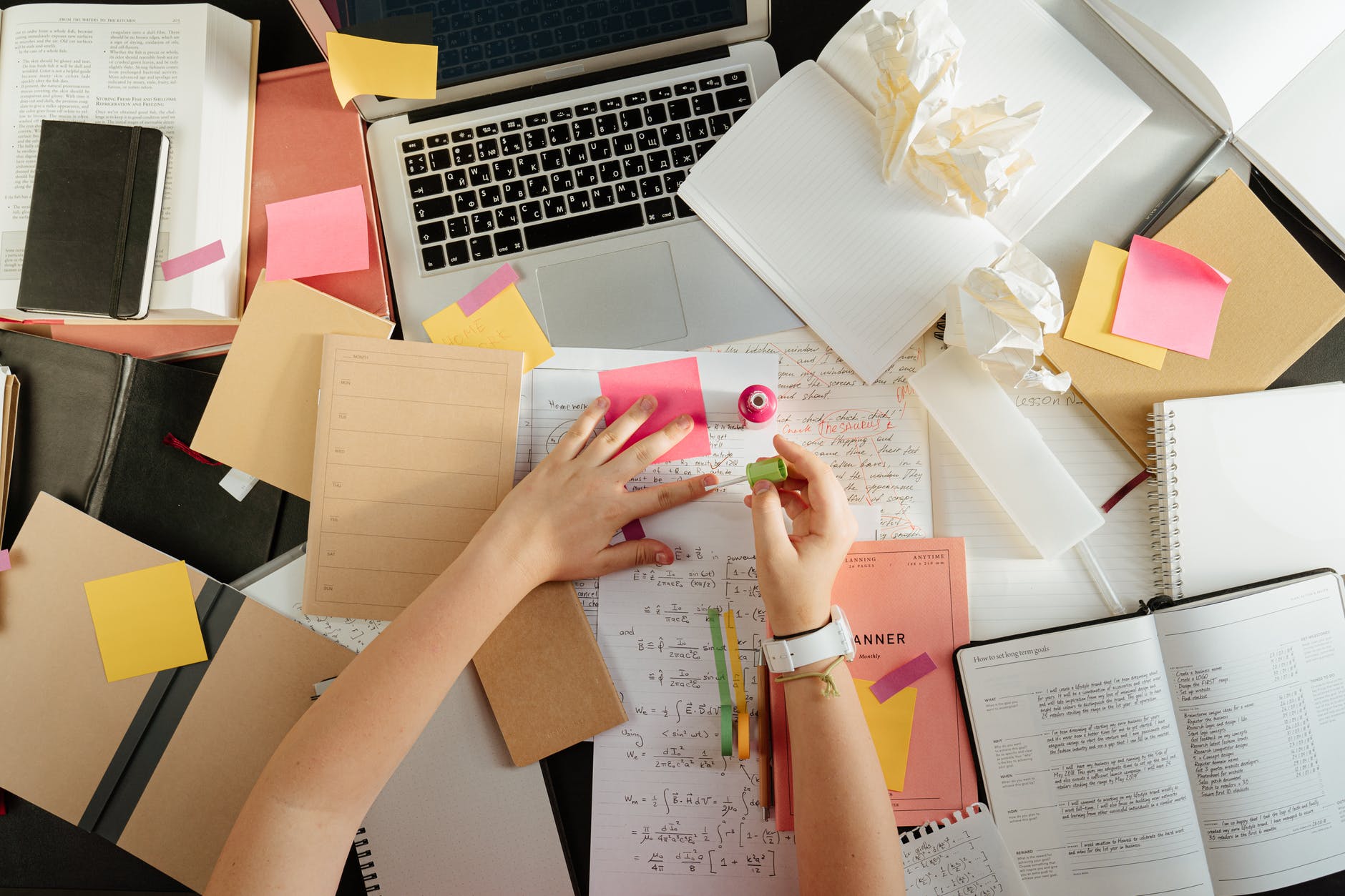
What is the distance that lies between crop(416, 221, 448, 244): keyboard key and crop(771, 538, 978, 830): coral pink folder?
56cm

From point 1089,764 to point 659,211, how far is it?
72cm

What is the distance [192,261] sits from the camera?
2.83 feet

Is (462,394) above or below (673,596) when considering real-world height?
above

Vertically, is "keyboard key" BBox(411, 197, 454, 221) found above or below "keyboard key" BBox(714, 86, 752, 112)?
below

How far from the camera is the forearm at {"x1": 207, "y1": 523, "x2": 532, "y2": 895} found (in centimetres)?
68

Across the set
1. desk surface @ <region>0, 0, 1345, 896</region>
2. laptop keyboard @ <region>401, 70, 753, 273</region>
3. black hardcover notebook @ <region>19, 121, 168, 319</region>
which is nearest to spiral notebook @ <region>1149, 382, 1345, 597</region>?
desk surface @ <region>0, 0, 1345, 896</region>

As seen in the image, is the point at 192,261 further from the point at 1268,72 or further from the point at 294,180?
the point at 1268,72

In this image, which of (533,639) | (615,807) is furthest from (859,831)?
(533,639)

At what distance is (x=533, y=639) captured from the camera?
0.85 m

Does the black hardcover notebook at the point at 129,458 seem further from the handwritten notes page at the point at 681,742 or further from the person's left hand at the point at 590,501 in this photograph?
the handwritten notes page at the point at 681,742

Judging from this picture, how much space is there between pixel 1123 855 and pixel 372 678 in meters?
0.74

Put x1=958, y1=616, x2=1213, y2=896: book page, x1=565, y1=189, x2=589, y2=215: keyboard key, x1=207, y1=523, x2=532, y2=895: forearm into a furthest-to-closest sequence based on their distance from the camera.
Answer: x1=565, y1=189, x2=589, y2=215: keyboard key → x1=958, y1=616, x2=1213, y2=896: book page → x1=207, y1=523, x2=532, y2=895: forearm

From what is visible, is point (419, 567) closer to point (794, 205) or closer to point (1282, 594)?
point (794, 205)

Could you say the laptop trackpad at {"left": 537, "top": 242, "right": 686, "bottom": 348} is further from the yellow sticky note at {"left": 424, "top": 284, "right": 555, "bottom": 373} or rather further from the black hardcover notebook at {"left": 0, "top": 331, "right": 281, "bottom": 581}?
the black hardcover notebook at {"left": 0, "top": 331, "right": 281, "bottom": 581}
